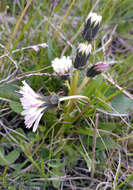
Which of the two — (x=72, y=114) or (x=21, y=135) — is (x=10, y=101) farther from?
(x=72, y=114)

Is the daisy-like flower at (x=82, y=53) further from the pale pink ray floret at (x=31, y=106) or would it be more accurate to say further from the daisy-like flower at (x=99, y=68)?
the pale pink ray floret at (x=31, y=106)

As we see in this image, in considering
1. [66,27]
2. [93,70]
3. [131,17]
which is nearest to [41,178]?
[93,70]

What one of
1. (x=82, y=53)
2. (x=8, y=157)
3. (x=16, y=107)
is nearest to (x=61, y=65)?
(x=82, y=53)

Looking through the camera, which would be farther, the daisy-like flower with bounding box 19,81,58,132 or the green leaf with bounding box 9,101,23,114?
the green leaf with bounding box 9,101,23,114

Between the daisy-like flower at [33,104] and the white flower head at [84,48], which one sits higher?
the white flower head at [84,48]

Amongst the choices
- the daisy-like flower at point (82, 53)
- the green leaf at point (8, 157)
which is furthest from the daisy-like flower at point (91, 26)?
the green leaf at point (8, 157)

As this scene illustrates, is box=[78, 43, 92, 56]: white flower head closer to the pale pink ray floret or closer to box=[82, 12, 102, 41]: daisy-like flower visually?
box=[82, 12, 102, 41]: daisy-like flower

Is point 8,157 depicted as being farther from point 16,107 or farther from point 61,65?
point 61,65

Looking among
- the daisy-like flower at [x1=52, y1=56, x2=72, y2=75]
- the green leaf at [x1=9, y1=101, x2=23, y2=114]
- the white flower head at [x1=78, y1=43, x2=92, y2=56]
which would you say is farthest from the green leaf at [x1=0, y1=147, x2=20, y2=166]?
the white flower head at [x1=78, y1=43, x2=92, y2=56]
